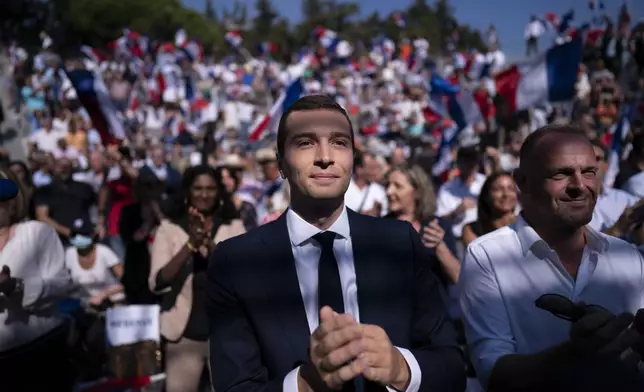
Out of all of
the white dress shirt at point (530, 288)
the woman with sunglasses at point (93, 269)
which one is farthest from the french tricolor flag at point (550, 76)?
the white dress shirt at point (530, 288)

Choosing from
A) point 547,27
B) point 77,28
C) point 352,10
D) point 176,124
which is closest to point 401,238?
point 176,124

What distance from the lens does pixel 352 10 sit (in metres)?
62.7

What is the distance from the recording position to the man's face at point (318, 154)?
2.11 meters

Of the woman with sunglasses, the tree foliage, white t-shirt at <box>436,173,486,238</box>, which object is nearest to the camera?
the woman with sunglasses

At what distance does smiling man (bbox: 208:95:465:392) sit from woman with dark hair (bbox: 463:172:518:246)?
2.95 m

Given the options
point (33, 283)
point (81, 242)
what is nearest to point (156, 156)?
point (81, 242)

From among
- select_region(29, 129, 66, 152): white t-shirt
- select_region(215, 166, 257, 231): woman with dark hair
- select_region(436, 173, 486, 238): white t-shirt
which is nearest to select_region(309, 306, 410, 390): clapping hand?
select_region(215, 166, 257, 231): woman with dark hair

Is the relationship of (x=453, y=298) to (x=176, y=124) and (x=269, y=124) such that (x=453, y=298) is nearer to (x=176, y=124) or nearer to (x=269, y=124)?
(x=269, y=124)

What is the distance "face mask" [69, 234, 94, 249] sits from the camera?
6825 millimetres

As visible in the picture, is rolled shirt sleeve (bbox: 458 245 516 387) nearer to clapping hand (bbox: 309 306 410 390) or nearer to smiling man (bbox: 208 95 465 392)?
smiling man (bbox: 208 95 465 392)

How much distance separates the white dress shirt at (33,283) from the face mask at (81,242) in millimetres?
2661

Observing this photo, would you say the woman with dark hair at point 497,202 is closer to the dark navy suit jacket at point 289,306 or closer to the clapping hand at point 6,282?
the clapping hand at point 6,282

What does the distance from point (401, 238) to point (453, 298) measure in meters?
3.04

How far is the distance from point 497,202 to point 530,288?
2.61m
